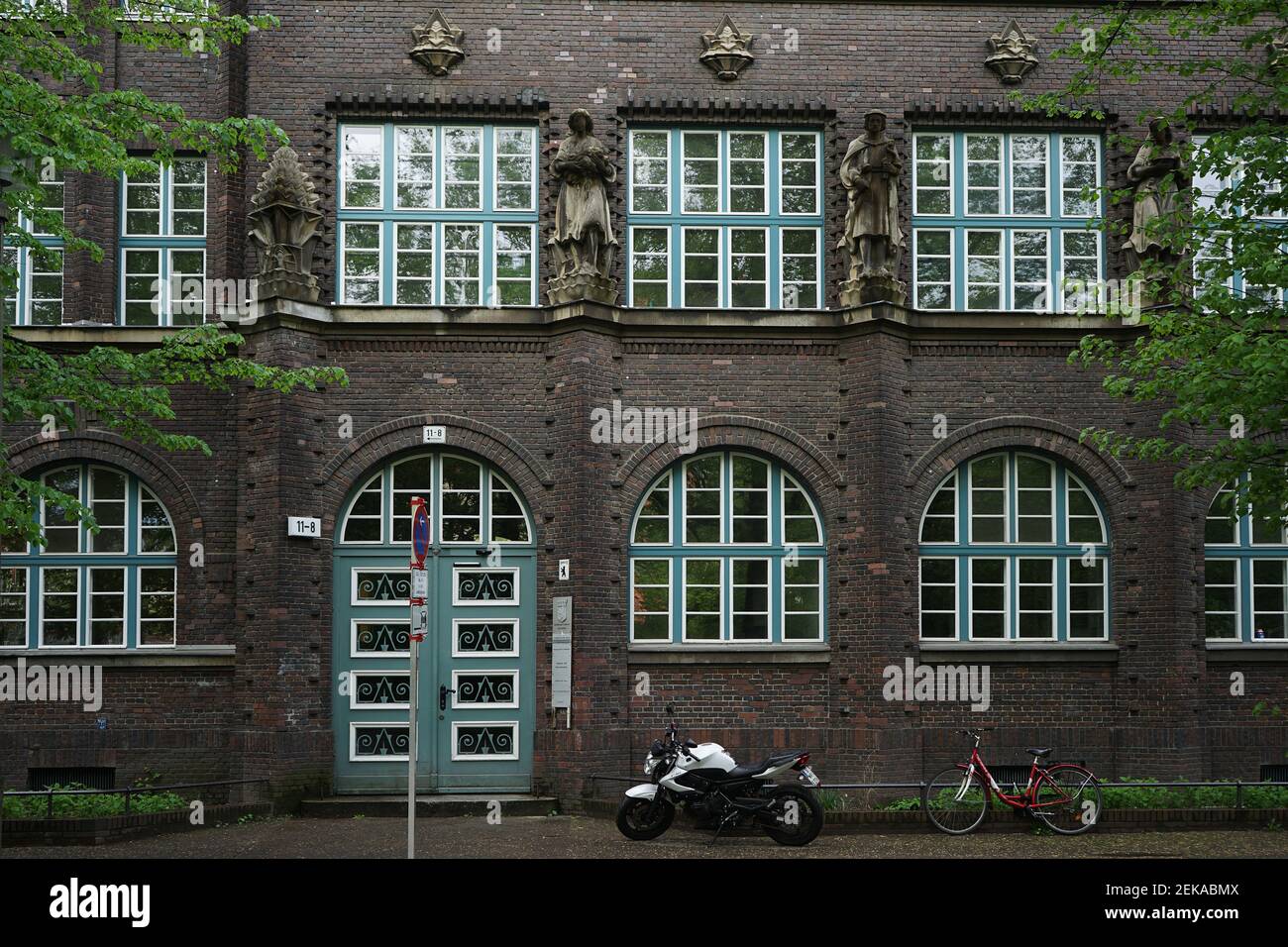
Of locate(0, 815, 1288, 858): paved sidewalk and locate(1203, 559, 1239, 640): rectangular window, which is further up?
locate(1203, 559, 1239, 640): rectangular window

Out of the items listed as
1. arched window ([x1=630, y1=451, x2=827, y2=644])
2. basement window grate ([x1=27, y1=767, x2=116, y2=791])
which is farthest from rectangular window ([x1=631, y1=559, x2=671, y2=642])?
basement window grate ([x1=27, y1=767, x2=116, y2=791])

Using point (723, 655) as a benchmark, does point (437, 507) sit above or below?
above

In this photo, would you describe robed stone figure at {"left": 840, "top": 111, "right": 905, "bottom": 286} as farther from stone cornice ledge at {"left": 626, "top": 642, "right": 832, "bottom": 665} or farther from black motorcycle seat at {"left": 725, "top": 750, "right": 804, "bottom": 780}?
black motorcycle seat at {"left": 725, "top": 750, "right": 804, "bottom": 780}

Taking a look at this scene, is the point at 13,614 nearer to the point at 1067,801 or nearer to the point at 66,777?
the point at 66,777

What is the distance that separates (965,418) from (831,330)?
82.1 inches

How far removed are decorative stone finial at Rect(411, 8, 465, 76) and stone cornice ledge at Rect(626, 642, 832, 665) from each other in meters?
7.90

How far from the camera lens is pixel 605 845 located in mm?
13711

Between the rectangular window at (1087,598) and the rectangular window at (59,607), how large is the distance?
1286cm

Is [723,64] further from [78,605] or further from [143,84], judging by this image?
[78,605]

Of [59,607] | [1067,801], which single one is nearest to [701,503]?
[1067,801]

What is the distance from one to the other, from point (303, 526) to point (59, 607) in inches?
140

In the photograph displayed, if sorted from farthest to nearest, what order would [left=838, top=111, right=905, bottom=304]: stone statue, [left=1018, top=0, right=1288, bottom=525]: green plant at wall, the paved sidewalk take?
[left=838, top=111, right=905, bottom=304]: stone statue < the paved sidewalk < [left=1018, top=0, right=1288, bottom=525]: green plant at wall

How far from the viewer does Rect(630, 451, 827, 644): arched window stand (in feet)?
57.9

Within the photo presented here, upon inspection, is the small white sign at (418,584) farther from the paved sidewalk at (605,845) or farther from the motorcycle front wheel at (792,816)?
the motorcycle front wheel at (792,816)
